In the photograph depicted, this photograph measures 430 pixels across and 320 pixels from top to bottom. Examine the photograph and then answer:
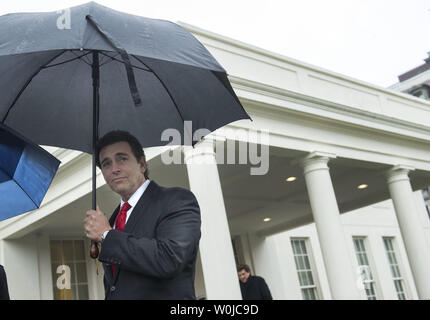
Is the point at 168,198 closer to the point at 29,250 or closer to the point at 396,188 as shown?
the point at 396,188

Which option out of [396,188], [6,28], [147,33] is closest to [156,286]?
[147,33]

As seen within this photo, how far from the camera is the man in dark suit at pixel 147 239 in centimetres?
195

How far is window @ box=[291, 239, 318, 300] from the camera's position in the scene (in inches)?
792

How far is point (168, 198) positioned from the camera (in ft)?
7.15

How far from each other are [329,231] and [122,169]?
359 inches

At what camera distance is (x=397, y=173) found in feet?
44.8

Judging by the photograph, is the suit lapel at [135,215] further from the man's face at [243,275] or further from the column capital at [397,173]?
the column capital at [397,173]

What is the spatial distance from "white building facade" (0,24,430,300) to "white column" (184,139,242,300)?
0.02 meters

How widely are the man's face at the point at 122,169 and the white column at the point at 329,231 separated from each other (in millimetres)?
8919

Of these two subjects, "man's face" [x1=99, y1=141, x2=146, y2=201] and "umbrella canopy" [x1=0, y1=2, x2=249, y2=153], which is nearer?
"man's face" [x1=99, y1=141, x2=146, y2=201]

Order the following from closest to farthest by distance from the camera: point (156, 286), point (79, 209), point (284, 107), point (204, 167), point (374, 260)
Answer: point (156, 286) < point (204, 167) < point (284, 107) < point (79, 209) < point (374, 260)

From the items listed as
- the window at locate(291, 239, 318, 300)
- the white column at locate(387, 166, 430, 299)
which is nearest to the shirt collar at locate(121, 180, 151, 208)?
the white column at locate(387, 166, 430, 299)

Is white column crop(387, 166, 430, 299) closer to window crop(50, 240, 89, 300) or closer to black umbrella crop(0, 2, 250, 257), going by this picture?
window crop(50, 240, 89, 300)

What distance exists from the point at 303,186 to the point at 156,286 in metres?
13.4
